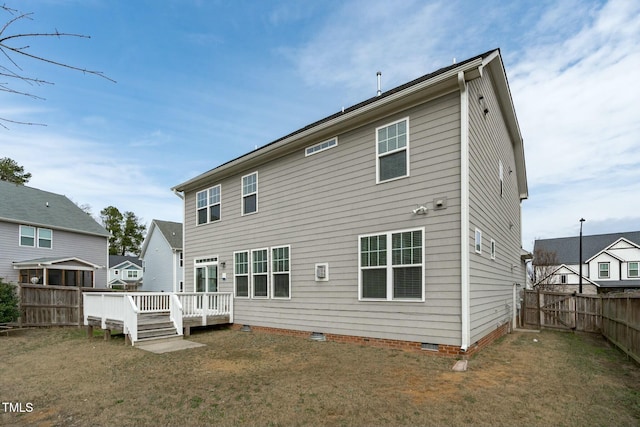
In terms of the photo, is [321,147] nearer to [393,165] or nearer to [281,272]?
[393,165]

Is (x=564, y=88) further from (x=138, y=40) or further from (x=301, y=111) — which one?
(x=138, y=40)

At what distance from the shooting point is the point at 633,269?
36062 millimetres

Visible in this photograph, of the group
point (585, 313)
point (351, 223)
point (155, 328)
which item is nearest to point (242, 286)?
point (155, 328)

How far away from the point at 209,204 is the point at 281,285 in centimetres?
492

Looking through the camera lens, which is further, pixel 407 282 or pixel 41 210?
pixel 41 210

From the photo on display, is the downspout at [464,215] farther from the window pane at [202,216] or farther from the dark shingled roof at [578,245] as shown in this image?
the dark shingled roof at [578,245]

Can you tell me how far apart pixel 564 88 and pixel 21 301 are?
65.2ft

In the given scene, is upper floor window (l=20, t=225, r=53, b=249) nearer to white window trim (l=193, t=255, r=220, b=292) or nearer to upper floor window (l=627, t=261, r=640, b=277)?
white window trim (l=193, t=255, r=220, b=292)

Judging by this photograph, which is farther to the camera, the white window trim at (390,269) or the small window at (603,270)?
the small window at (603,270)

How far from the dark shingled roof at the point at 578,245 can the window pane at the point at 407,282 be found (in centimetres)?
3480

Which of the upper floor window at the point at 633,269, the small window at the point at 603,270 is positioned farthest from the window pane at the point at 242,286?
the upper floor window at the point at 633,269

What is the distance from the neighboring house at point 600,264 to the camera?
35719 millimetres

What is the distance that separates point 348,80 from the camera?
15008 millimetres

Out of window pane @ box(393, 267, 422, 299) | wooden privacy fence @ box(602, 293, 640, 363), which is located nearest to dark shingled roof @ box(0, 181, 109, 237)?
window pane @ box(393, 267, 422, 299)
